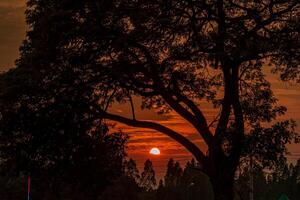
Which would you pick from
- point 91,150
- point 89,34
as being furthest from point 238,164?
point 89,34

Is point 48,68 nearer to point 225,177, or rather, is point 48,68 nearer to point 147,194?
point 225,177

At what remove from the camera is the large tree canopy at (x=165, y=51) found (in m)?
22.6

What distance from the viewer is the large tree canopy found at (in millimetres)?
22641

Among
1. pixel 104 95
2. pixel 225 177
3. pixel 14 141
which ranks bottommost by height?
pixel 225 177

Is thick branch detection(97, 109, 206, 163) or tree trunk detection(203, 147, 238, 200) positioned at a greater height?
thick branch detection(97, 109, 206, 163)

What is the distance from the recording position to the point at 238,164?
83.7ft

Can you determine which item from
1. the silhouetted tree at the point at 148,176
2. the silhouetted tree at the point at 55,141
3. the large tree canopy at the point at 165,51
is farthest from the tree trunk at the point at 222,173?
the silhouetted tree at the point at 148,176

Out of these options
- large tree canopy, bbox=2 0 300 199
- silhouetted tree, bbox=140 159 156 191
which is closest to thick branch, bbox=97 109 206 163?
large tree canopy, bbox=2 0 300 199

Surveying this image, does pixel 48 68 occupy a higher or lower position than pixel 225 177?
higher

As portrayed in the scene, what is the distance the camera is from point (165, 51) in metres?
24.8

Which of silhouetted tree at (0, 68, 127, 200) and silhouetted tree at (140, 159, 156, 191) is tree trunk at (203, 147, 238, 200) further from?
silhouetted tree at (140, 159, 156, 191)

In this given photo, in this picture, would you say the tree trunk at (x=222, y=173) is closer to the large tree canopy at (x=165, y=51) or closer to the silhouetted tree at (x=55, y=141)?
the large tree canopy at (x=165, y=51)

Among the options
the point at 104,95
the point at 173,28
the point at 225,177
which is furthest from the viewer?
the point at 104,95

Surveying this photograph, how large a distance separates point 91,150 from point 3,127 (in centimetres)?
366
